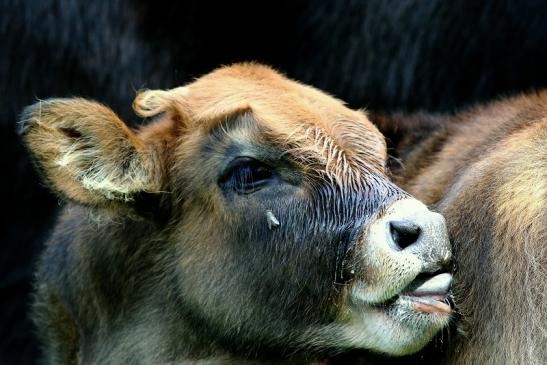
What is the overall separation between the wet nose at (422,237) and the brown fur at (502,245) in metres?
0.23

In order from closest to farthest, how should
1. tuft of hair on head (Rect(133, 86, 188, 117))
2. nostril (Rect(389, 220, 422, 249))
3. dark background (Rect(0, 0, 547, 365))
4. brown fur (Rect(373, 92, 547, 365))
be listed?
nostril (Rect(389, 220, 422, 249)), brown fur (Rect(373, 92, 547, 365)), tuft of hair on head (Rect(133, 86, 188, 117)), dark background (Rect(0, 0, 547, 365))

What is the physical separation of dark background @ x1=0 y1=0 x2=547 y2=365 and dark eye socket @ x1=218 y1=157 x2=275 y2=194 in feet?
8.79

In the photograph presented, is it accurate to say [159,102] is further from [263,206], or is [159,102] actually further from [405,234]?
[405,234]

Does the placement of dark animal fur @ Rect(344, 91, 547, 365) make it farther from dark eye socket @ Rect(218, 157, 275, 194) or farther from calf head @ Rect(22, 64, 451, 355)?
dark eye socket @ Rect(218, 157, 275, 194)

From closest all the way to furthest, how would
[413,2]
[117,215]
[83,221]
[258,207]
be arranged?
1. [258,207]
2. [117,215]
3. [83,221]
4. [413,2]

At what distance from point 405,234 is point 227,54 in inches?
137

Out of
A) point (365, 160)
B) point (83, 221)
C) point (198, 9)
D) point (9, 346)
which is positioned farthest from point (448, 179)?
point (9, 346)

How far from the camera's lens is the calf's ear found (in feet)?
13.1

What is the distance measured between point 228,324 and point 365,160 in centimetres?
76

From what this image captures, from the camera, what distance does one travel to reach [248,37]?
6.89m

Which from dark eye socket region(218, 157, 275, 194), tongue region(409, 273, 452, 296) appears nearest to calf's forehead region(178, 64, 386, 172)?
dark eye socket region(218, 157, 275, 194)

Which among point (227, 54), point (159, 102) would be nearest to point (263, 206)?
point (159, 102)

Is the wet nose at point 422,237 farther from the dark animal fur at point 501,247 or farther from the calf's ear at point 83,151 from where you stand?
the calf's ear at point 83,151

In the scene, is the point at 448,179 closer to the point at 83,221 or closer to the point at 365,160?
the point at 365,160
